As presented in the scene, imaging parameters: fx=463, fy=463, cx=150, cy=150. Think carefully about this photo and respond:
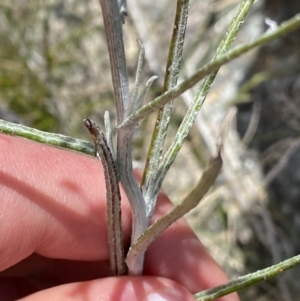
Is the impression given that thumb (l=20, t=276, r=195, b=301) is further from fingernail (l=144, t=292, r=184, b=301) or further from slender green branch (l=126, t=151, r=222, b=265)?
slender green branch (l=126, t=151, r=222, b=265)

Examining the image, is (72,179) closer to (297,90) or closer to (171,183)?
(171,183)

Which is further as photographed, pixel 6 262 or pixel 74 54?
pixel 74 54

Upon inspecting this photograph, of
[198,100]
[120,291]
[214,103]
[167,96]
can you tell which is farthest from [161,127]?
[214,103]

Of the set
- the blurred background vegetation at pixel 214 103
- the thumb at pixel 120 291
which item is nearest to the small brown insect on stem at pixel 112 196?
the thumb at pixel 120 291

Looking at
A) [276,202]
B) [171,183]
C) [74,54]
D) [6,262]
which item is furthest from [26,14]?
[6,262]

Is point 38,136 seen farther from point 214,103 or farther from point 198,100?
point 214,103

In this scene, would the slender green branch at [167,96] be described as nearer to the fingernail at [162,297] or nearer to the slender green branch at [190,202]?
the slender green branch at [190,202]
